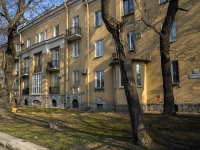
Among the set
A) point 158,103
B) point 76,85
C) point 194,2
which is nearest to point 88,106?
point 76,85

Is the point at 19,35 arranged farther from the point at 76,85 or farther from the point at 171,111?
the point at 171,111

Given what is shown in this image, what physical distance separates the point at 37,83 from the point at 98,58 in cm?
1181

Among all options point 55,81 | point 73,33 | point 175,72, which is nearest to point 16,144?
point 175,72

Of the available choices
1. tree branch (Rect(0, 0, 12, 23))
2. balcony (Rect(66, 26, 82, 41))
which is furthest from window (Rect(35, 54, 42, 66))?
tree branch (Rect(0, 0, 12, 23))

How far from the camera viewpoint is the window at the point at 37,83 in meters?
29.2

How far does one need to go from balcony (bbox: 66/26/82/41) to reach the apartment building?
0.10 meters

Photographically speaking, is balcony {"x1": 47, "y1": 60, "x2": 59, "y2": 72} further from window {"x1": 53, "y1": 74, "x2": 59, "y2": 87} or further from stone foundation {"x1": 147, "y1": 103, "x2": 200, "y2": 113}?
stone foundation {"x1": 147, "y1": 103, "x2": 200, "y2": 113}

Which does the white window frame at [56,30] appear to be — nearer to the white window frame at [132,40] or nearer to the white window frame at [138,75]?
the white window frame at [132,40]

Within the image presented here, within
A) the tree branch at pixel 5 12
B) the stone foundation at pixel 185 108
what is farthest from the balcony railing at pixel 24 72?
the stone foundation at pixel 185 108

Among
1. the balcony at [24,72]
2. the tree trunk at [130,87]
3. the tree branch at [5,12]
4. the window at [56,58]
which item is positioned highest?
the tree branch at [5,12]

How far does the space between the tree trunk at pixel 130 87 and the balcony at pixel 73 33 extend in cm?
1631

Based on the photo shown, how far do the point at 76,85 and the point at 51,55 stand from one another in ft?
20.7

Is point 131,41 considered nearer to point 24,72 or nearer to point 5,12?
point 5,12

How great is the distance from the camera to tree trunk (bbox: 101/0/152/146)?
627 centimetres
